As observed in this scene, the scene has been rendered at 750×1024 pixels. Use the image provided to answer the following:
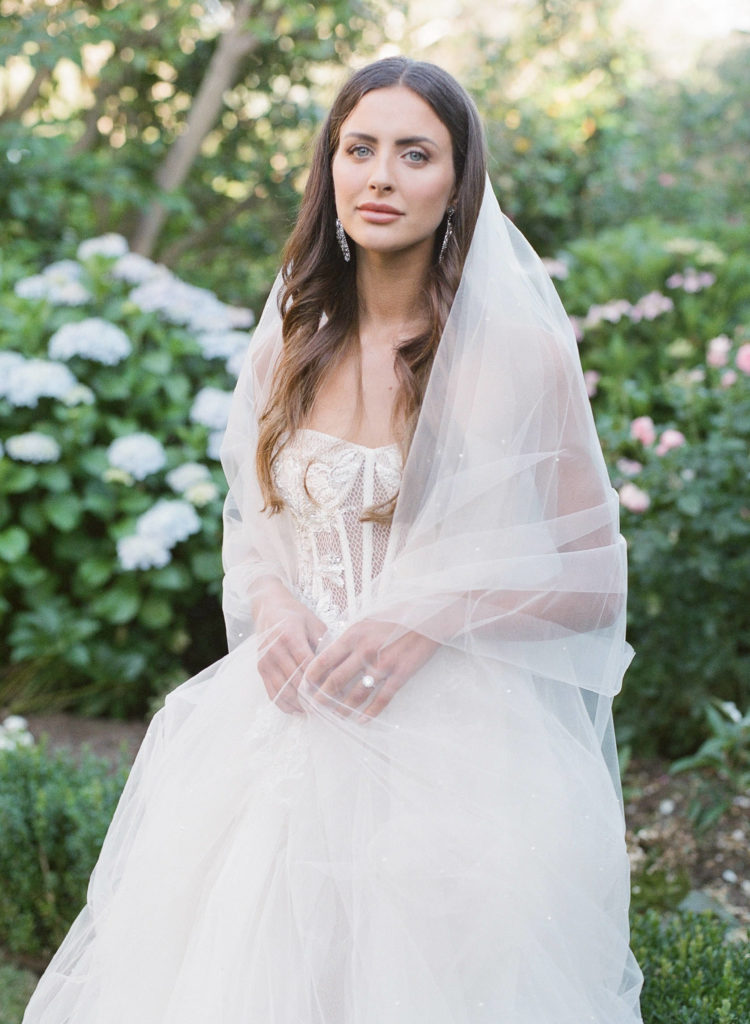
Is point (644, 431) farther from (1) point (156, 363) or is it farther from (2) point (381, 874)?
(2) point (381, 874)

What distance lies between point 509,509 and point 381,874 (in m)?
0.60

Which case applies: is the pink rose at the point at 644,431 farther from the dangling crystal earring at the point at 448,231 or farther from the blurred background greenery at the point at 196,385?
the dangling crystal earring at the point at 448,231

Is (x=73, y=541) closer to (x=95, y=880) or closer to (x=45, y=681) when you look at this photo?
(x=45, y=681)

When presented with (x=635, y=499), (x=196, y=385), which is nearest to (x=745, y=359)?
(x=635, y=499)

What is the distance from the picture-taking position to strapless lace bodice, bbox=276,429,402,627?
1.93 metres

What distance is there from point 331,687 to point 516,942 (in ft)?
1.53

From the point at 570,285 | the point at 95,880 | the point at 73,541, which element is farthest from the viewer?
the point at 570,285

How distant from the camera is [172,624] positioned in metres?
4.55

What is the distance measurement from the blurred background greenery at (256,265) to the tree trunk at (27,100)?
0.02 m

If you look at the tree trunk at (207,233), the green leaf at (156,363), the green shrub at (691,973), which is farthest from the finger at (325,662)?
the tree trunk at (207,233)

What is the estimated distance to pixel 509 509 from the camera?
181 centimetres

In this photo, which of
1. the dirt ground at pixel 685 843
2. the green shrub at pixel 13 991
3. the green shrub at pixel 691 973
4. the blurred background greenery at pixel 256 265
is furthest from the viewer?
the blurred background greenery at pixel 256 265

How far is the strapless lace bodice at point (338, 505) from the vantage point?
6.34 ft

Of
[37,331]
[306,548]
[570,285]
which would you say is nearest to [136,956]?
[306,548]
